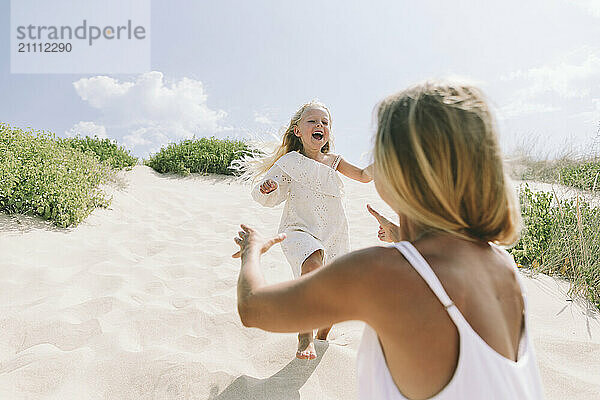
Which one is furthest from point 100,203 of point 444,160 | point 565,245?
point 444,160

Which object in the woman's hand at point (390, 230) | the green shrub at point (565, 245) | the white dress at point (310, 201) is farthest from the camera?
the green shrub at point (565, 245)

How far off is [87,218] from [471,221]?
18.9 ft

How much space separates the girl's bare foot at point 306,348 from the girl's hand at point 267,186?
3.58 feet

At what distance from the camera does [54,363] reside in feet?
9.02

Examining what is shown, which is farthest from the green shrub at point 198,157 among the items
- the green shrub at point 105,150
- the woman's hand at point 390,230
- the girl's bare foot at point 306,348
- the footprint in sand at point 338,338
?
the woman's hand at point 390,230

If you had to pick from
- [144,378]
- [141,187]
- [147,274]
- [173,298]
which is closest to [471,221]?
[144,378]

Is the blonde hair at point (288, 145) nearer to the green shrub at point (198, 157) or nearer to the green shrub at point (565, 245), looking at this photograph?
the green shrub at point (565, 245)

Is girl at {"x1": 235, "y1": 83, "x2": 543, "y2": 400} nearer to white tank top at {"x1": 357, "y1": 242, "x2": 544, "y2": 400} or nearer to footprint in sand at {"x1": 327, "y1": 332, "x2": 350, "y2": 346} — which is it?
white tank top at {"x1": 357, "y1": 242, "x2": 544, "y2": 400}

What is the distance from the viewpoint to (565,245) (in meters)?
4.43

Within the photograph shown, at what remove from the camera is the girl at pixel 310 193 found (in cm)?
316

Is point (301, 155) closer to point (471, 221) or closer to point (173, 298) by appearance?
point (173, 298)

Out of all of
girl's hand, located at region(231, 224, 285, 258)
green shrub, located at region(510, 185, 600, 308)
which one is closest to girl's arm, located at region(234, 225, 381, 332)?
girl's hand, located at region(231, 224, 285, 258)

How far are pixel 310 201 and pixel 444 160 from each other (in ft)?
7.40

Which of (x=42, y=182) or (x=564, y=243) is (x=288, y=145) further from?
(x=42, y=182)
